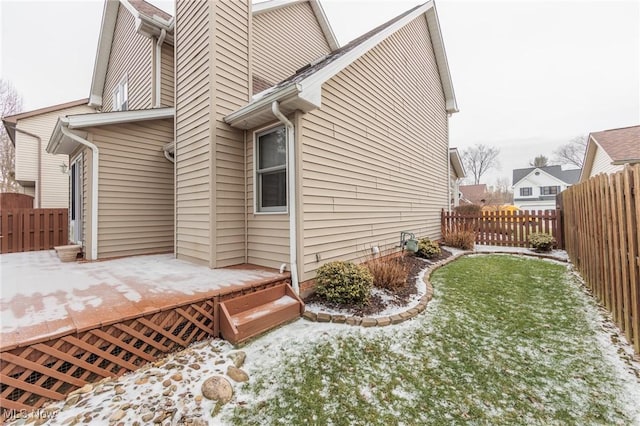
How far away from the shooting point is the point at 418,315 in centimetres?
366

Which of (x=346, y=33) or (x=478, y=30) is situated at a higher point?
(x=346, y=33)

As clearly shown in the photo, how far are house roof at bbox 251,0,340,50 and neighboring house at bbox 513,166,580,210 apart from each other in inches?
1354

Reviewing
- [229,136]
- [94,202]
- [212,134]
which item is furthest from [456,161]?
[94,202]

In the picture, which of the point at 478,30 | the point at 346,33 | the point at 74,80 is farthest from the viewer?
the point at 74,80

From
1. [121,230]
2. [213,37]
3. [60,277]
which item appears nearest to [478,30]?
[213,37]

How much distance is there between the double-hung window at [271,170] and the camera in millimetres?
4375

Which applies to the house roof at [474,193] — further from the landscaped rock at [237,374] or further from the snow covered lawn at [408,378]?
the landscaped rock at [237,374]

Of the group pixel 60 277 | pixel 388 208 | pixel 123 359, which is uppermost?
pixel 388 208

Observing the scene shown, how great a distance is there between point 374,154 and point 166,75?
5.85 meters

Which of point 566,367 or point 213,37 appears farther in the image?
point 213,37

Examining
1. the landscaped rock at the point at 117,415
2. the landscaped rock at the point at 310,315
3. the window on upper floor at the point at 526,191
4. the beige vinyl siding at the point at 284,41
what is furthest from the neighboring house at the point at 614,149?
the window on upper floor at the point at 526,191

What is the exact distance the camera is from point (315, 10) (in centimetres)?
947

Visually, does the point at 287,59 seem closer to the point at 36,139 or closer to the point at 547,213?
the point at 547,213

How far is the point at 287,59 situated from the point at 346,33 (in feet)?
36.7
